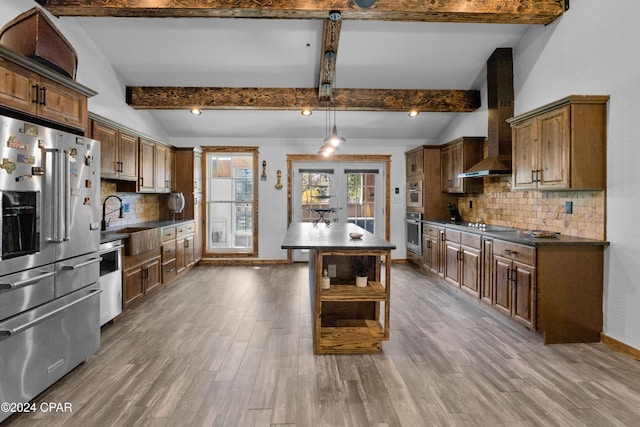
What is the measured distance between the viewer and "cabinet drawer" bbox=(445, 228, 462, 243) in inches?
178

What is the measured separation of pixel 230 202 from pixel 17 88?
4.67 metres

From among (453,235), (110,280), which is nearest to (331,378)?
(110,280)

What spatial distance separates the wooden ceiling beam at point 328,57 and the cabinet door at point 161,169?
2.69 metres

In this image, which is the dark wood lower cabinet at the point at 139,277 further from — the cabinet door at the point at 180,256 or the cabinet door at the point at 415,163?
the cabinet door at the point at 415,163

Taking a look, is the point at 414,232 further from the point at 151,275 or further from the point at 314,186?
the point at 151,275

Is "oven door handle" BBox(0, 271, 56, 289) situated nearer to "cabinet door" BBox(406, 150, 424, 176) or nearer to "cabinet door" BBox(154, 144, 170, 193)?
"cabinet door" BBox(154, 144, 170, 193)

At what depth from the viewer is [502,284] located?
11.5ft

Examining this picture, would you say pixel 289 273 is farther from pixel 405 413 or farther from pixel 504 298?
pixel 405 413

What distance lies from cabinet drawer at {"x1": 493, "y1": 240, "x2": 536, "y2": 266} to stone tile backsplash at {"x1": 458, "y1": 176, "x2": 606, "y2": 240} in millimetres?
666

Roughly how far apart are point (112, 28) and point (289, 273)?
164 inches

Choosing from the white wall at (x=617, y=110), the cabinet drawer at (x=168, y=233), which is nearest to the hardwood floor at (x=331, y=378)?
the white wall at (x=617, y=110)

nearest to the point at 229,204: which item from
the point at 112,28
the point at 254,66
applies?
the point at 254,66

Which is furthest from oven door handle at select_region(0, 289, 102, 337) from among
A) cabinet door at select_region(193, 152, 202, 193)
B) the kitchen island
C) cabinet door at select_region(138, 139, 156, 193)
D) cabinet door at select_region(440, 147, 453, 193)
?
A: cabinet door at select_region(440, 147, 453, 193)

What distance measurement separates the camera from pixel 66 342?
2.38 m
